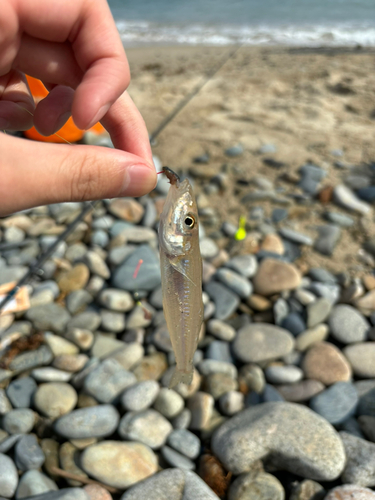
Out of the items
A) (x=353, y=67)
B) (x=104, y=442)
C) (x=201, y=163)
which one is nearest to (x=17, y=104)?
(x=104, y=442)

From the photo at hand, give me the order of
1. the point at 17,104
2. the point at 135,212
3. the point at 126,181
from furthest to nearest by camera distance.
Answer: the point at 135,212 < the point at 17,104 < the point at 126,181

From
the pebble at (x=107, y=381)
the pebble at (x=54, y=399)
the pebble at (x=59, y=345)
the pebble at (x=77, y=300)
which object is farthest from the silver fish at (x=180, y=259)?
the pebble at (x=77, y=300)

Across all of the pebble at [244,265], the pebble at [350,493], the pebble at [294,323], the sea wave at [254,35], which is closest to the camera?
the pebble at [350,493]

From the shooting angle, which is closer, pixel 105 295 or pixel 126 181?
pixel 126 181

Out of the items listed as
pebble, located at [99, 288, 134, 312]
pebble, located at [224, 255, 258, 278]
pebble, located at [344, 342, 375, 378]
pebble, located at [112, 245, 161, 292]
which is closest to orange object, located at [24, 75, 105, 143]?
pebble, located at [112, 245, 161, 292]

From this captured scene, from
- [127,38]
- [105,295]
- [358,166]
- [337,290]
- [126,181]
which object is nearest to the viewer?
[126,181]

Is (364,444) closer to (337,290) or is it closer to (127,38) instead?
(337,290)

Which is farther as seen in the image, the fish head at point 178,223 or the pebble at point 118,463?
the pebble at point 118,463

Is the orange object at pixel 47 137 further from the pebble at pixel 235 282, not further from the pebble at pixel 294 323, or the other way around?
the pebble at pixel 294 323
